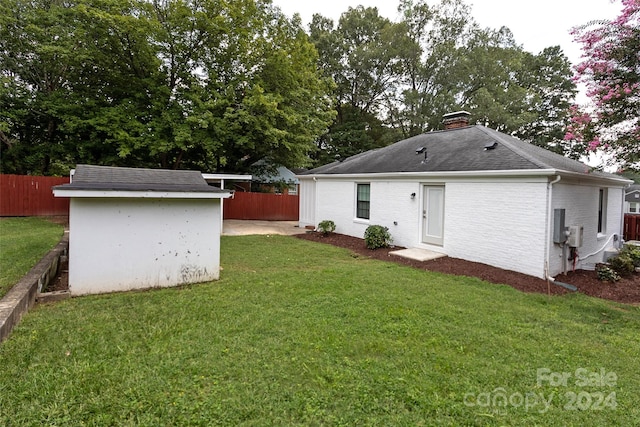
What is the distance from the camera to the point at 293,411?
2369mm

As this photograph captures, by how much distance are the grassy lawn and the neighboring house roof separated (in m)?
3.54

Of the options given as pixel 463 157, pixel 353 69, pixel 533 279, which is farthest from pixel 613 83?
pixel 353 69

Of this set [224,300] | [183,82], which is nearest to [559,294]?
[224,300]

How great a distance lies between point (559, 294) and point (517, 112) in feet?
67.7

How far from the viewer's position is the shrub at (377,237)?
9375mm

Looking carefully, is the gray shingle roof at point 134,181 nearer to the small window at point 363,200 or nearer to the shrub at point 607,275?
the small window at point 363,200

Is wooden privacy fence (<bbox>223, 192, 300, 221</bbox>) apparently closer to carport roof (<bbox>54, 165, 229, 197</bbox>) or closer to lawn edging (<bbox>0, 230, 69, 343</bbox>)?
carport roof (<bbox>54, 165, 229, 197</bbox>)

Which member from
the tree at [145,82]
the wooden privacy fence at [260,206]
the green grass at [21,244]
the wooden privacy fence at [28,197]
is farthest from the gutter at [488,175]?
the wooden privacy fence at [28,197]

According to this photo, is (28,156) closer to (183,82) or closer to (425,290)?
(183,82)

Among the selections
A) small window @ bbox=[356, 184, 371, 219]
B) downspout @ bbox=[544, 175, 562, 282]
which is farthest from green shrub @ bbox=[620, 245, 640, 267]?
small window @ bbox=[356, 184, 371, 219]

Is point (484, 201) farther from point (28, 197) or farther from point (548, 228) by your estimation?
point (28, 197)

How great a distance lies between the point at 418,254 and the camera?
328 inches

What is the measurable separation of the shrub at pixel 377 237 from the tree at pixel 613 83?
200 inches

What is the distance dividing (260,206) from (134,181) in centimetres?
1234
